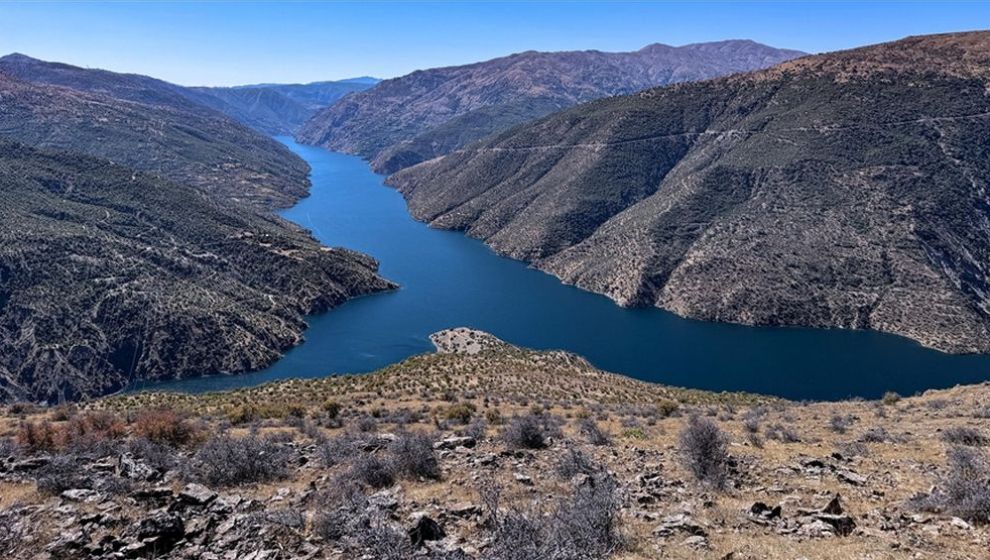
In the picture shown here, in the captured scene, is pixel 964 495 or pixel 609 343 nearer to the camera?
pixel 964 495

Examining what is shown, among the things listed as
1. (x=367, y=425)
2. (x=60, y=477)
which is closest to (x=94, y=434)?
(x=60, y=477)

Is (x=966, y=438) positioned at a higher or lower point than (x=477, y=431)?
higher

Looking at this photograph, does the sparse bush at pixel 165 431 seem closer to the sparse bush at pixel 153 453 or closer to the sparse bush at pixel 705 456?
the sparse bush at pixel 153 453

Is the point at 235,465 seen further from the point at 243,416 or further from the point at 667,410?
the point at 667,410

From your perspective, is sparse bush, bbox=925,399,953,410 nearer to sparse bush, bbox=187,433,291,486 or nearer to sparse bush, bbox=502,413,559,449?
sparse bush, bbox=502,413,559,449

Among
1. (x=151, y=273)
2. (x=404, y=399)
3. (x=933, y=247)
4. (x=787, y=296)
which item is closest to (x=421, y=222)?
(x=151, y=273)

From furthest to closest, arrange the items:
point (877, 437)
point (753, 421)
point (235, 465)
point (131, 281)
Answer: point (131, 281) → point (753, 421) → point (877, 437) → point (235, 465)

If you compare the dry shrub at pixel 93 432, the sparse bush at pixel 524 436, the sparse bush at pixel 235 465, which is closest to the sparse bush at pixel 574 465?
the sparse bush at pixel 524 436

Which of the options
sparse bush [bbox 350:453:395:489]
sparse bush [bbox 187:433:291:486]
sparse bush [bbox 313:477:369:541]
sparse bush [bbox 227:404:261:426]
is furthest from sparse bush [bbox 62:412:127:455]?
sparse bush [bbox 313:477:369:541]
